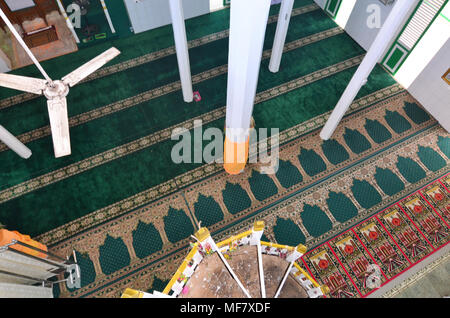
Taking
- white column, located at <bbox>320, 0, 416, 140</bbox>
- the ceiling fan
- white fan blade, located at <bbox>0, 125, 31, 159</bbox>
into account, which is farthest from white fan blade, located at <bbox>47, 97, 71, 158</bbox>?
white column, located at <bbox>320, 0, 416, 140</bbox>

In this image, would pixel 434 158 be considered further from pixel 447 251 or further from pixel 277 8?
pixel 277 8

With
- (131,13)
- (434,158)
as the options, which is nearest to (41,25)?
(131,13)

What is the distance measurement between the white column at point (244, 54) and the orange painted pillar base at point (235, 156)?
1.17 ft

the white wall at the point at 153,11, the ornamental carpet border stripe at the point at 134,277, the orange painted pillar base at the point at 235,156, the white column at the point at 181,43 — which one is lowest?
the ornamental carpet border stripe at the point at 134,277

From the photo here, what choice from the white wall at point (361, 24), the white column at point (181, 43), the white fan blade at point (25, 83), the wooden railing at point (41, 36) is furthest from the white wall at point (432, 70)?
the wooden railing at point (41, 36)

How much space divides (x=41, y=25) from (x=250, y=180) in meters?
5.52

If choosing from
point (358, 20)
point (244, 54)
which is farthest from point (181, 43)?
point (358, 20)

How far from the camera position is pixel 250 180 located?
4.74 meters

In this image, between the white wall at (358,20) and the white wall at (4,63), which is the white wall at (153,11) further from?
the white wall at (358,20)

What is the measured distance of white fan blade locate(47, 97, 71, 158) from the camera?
2367 millimetres

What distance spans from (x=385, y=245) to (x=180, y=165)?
3387mm

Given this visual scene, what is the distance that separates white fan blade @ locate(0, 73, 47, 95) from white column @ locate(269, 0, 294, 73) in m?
3.62

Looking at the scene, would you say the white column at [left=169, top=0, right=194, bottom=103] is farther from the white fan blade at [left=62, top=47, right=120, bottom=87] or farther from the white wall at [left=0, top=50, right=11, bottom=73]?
the white wall at [left=0, top=50, right=11, bottom=73]

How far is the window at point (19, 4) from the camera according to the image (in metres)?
5.84
